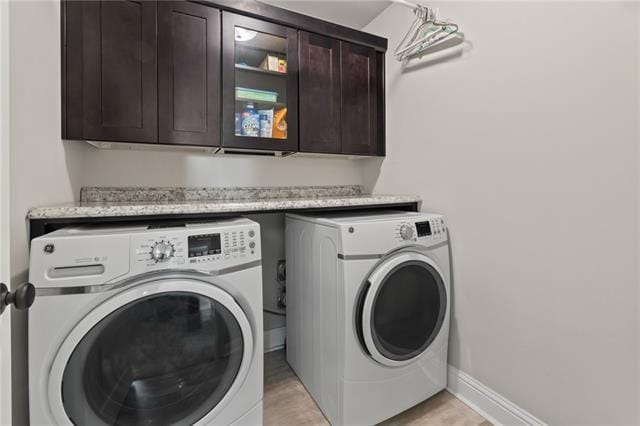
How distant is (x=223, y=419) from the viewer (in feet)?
3.59

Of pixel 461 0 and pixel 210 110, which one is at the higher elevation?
pixel 461 0

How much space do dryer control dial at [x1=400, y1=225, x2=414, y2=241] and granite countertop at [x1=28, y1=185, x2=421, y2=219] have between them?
271 millimetres

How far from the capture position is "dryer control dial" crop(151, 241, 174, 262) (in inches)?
37.9

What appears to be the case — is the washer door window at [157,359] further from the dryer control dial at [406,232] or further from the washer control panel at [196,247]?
the dryer control dial at [406,232]

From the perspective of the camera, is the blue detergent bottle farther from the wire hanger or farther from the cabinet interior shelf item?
the wire hanger

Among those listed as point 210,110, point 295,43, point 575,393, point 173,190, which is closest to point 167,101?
point 210,110

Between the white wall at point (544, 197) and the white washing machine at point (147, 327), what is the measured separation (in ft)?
3.62

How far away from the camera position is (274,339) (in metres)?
2.07

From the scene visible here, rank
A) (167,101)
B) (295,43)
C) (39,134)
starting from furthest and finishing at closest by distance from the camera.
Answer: (295,43) → (167,101) → (39,134)

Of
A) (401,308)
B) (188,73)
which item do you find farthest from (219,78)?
(401,308)

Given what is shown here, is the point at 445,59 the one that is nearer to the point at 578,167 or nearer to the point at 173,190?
the point at 578,167

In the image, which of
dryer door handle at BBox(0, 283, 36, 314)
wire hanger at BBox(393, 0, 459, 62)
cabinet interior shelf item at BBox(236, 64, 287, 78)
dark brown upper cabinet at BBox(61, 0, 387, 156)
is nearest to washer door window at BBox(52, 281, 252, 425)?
dryer door handle at BBox(0, 283, 36, 314)

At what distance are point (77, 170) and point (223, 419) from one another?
4.63 feet

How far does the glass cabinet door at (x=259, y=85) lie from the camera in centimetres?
161
